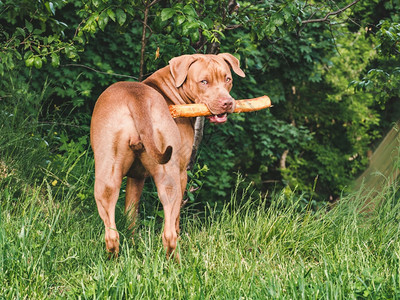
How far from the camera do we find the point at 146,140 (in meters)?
3.64

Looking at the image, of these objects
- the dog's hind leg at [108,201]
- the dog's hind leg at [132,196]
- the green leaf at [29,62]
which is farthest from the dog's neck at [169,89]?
the green leaf at [29,62]

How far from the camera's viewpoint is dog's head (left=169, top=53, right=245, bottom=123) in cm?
412

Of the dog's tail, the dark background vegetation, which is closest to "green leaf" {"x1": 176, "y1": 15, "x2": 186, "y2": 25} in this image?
the dark background vegetation

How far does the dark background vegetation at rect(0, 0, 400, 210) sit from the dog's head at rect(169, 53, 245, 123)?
39 centimetres

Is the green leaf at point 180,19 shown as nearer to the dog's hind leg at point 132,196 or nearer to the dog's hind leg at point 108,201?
the dog's hind leg at point 132,196

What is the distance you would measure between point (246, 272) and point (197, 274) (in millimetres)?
464

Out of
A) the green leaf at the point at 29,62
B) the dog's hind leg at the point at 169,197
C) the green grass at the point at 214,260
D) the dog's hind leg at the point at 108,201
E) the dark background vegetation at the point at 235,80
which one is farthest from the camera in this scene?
the dark background vegetation at the point at 235,80

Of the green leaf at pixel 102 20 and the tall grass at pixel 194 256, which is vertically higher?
the green leaf at pixel 102 20

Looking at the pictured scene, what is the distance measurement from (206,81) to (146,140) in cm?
84

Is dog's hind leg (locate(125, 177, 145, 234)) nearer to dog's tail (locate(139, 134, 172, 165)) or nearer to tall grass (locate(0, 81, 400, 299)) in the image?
tall grass (locate(0, 81, 400, 299))

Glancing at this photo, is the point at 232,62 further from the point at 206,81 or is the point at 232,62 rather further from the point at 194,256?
the point at 194,256

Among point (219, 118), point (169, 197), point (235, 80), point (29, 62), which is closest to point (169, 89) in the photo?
point (219, 118)

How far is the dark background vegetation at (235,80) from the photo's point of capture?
5.34 metres

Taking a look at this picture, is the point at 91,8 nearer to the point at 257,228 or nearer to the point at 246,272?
the point at 257,228
